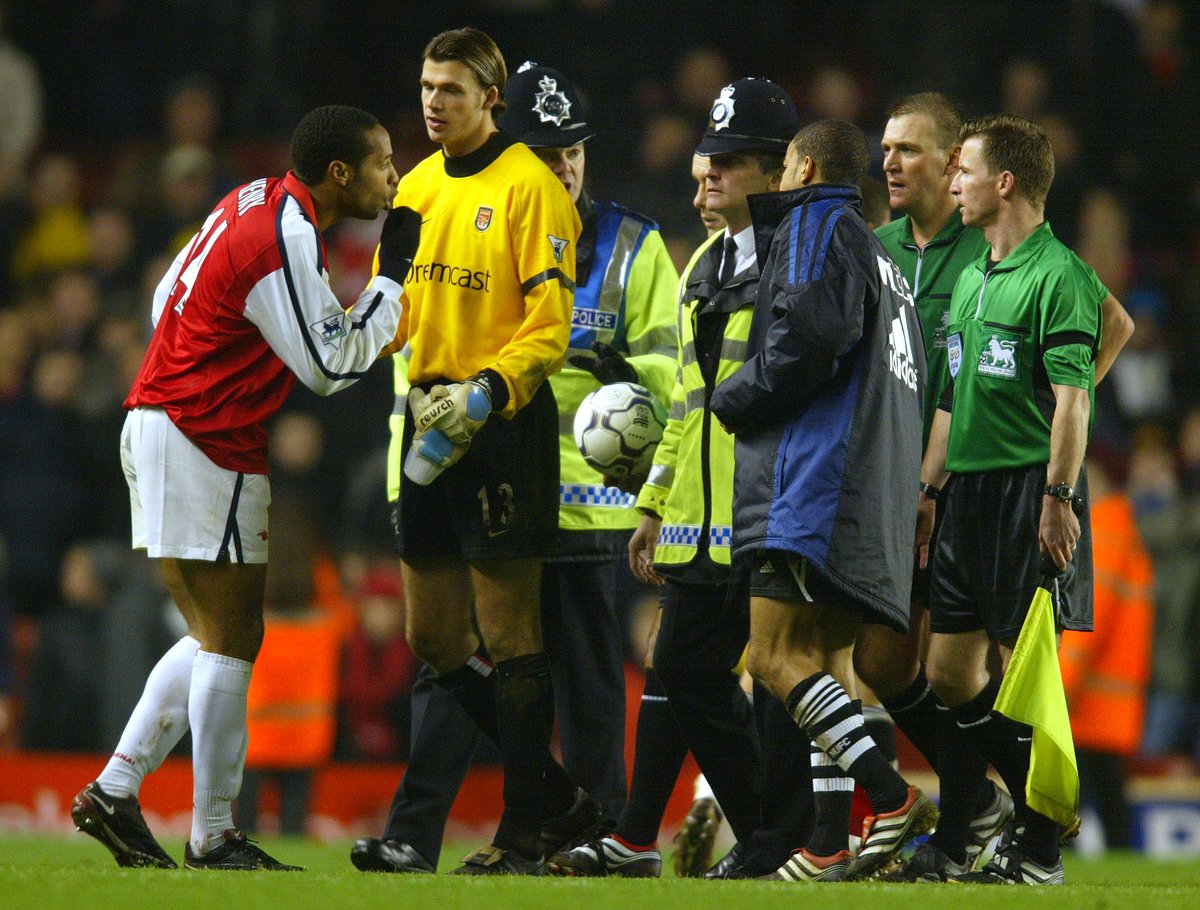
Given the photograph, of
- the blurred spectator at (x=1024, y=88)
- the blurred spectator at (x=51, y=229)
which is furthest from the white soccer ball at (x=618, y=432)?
the blurred spectator at (x=51, y=229)

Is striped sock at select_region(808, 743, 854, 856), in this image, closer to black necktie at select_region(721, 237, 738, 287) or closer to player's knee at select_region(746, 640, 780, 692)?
player's knee at select_region(746, 640, 780, 692)

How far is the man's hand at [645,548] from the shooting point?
5.57 m

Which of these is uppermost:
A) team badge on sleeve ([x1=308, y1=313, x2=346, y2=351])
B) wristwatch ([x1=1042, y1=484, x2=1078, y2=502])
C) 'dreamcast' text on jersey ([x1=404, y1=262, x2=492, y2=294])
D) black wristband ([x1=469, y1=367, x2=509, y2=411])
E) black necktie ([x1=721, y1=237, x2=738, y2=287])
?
black necktie ([x1=721, y1=237, x2=738, y2=287])

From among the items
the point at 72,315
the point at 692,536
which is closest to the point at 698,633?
the point at 692,536

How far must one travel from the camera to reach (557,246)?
17.3 ft

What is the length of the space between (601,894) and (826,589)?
42.0 inches

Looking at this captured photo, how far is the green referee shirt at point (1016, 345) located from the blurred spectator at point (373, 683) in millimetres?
5209

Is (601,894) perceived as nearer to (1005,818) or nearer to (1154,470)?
(1005,818)

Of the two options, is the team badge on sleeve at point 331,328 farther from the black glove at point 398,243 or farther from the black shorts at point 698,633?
the black shorts at point 698,633

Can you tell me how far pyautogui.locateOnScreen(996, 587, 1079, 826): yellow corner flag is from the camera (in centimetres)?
494

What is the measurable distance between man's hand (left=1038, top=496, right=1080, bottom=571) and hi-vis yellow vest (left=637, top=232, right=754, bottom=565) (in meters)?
0.92

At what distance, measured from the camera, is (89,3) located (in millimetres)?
13719

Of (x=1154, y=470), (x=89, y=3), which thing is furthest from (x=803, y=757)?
(x=89, y=3)

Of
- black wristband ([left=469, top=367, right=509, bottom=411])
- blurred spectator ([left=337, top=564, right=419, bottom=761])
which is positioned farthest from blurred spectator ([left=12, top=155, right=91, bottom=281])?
black wristband ([left=469, top=367, right=509, bottom=411])
